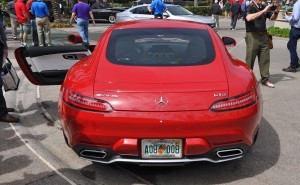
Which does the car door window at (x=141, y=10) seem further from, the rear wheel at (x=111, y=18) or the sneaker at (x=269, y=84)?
the sneaker at (x=269, y=84)

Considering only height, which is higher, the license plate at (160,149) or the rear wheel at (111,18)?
the license plate at (160,149)

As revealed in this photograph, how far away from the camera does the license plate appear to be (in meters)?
3.24

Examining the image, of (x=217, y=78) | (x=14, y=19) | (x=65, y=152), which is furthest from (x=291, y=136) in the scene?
(x=14, y=19)

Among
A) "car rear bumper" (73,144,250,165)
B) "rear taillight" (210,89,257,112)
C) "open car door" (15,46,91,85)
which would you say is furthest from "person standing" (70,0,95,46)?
"rear taillight" (210,89,257,112)

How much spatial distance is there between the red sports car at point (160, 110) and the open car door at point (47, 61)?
1.74m

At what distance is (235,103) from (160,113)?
666 mm

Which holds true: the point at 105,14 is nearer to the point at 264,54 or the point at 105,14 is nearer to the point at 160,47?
the point at 264,54

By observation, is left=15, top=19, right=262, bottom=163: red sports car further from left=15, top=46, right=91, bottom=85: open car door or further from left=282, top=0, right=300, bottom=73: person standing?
left=282, top=0, right=300, bottom=73: person standing

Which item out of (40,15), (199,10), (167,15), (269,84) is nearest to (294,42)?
(269,84)

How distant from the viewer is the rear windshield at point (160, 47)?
3887 millimetres

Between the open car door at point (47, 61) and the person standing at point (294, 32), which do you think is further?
the person standing at point (294, 32)

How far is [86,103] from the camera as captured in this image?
333cm

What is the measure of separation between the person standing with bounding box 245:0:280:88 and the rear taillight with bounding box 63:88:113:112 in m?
4.42

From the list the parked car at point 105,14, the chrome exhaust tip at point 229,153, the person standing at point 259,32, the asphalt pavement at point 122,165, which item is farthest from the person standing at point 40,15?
the parked car at point 105,14
